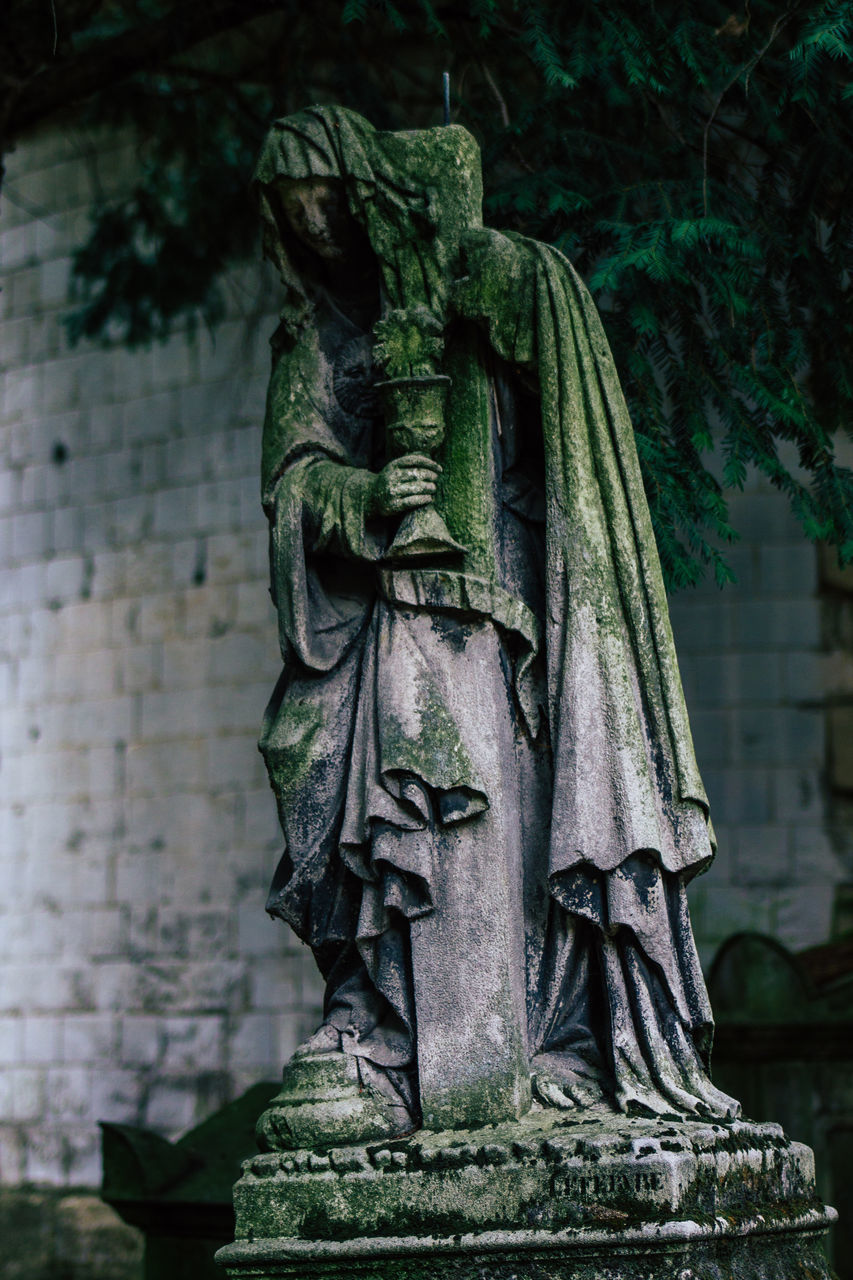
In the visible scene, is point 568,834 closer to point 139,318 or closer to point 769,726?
point 769,726

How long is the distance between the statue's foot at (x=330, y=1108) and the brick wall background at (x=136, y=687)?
185 inches

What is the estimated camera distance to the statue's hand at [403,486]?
12.0 feet

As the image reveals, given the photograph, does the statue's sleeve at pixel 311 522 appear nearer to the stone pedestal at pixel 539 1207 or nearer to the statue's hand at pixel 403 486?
the statue's hand at pixel 403 486

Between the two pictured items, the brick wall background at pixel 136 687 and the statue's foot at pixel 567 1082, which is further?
the brick wall background at pixel 136 687

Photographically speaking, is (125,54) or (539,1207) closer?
(539,1207)

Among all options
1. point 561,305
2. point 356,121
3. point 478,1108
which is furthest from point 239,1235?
point 356,121

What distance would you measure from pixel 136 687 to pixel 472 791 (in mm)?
6274

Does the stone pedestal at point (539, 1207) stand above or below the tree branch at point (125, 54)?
below

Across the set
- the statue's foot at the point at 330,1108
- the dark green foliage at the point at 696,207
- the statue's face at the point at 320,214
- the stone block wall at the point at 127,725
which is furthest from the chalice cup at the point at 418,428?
the stone block wall at the point at 127,725

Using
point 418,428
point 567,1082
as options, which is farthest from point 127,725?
point 567,1082

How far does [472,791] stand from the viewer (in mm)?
3508

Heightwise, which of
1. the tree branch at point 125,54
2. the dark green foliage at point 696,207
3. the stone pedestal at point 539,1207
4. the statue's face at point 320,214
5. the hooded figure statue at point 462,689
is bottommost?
the stone pedestal at point 539,1207

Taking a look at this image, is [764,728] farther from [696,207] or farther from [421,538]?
[421,538]

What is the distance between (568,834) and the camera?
3459mm
